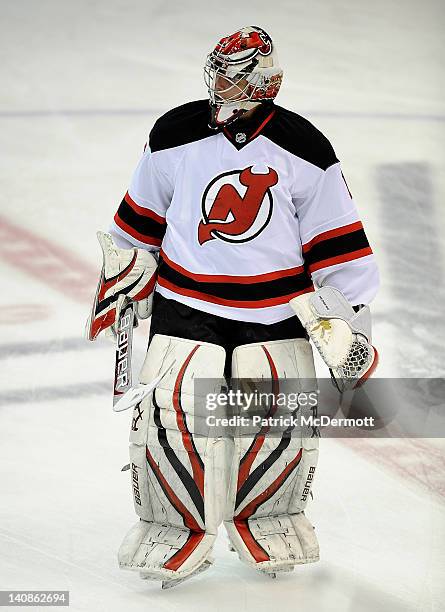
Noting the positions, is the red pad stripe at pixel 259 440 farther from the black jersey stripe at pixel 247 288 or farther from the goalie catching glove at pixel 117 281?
the goalie catching glove at pixel 117 281

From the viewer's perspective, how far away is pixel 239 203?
273 centimetres

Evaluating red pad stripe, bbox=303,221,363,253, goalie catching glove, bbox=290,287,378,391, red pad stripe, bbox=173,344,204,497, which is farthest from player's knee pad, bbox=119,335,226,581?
red pad stripe, bbox=303,221,363,253

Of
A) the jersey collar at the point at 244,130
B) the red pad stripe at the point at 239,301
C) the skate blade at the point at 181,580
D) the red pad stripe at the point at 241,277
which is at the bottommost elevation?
the skate blade at the point at 181,580

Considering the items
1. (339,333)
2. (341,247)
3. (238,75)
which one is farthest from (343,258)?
(238,75)

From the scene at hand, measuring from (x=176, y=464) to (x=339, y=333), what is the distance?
49 centimetres

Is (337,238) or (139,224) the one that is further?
(139,224)

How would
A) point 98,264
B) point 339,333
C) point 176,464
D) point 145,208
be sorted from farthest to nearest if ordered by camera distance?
point 98,264
point 145,208
point 176,464
point 339,333

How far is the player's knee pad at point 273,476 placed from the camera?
2801 mm

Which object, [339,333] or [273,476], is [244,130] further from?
[273,476]

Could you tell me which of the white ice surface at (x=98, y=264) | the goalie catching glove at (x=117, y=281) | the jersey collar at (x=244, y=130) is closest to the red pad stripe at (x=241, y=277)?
the goalie catching glove at (x=117, y=281)

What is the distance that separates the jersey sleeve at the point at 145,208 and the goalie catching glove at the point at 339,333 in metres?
0.42

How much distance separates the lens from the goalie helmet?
2736 millimetres

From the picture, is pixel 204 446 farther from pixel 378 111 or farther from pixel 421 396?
pixel 378 111

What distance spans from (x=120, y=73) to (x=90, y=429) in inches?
96.9
